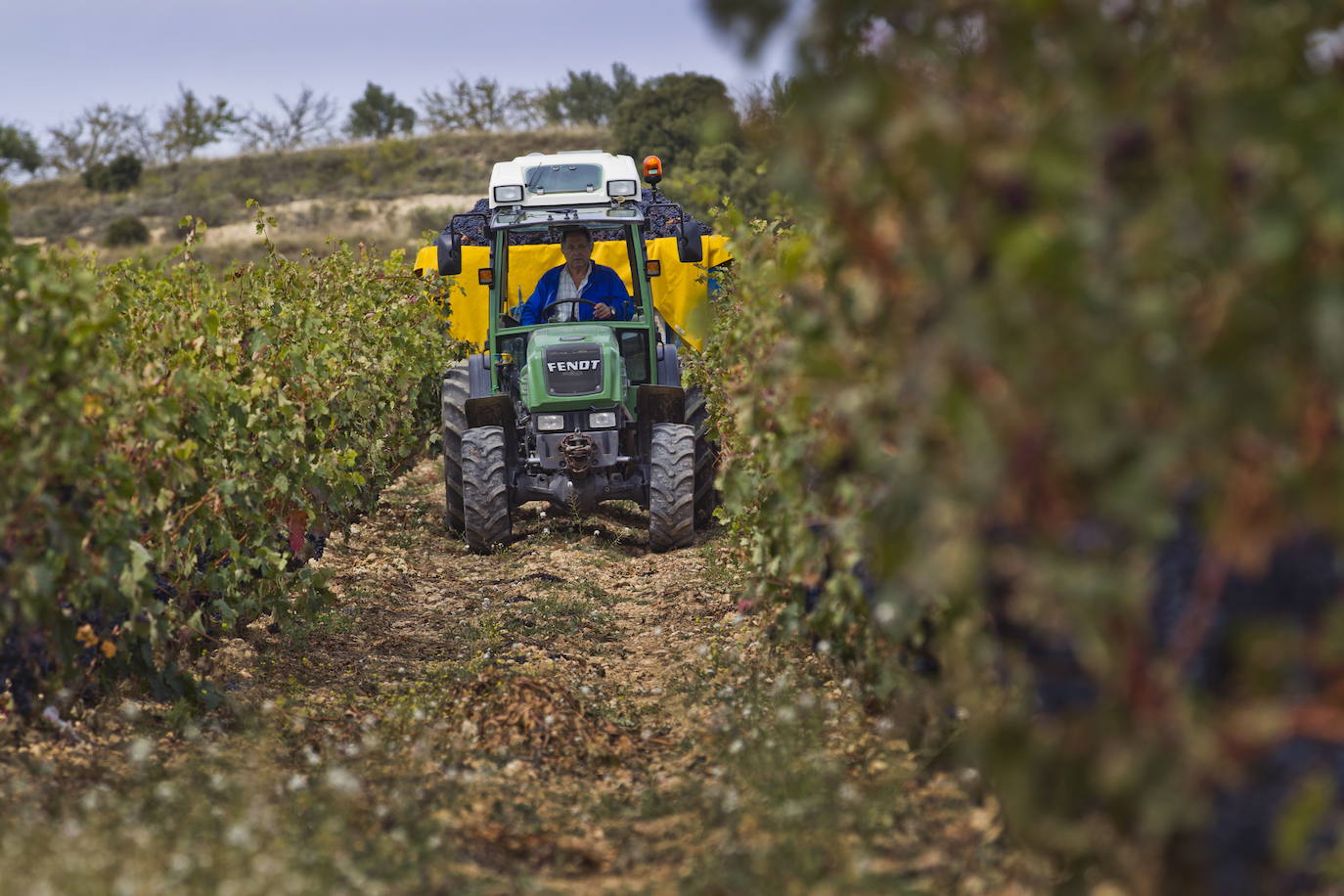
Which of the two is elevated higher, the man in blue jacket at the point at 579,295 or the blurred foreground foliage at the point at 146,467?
the man in blue jacket at the point at 579,295

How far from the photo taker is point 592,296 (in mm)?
9008

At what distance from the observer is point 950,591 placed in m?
3.22

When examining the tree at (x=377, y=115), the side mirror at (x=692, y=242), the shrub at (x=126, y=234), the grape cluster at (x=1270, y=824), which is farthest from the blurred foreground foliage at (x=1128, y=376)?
the tree at (x=377, y=115)


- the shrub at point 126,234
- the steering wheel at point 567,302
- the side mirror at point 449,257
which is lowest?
the steering wheel at point 567,302

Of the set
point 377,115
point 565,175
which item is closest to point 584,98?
point 377,115

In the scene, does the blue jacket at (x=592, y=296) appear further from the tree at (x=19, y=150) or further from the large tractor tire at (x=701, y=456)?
the tree at (x=19, y=150)

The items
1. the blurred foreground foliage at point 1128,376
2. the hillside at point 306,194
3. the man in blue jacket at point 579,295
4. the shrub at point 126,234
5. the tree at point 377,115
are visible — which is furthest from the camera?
the tree at point 377,115

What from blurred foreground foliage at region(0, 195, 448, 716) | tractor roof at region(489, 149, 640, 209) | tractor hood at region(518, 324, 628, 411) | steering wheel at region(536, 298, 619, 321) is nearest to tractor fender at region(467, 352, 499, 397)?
steering wheel at region(536, 298, 619, 321)

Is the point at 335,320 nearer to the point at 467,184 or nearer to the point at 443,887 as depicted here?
the point at 443,887

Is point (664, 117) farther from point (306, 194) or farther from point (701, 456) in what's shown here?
point (701, 456)

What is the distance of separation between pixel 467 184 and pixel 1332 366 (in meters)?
43.1

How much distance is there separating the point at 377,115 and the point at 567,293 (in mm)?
54251

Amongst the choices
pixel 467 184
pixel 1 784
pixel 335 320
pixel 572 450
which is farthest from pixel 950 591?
pixel 467 184

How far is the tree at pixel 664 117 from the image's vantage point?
36875mm
